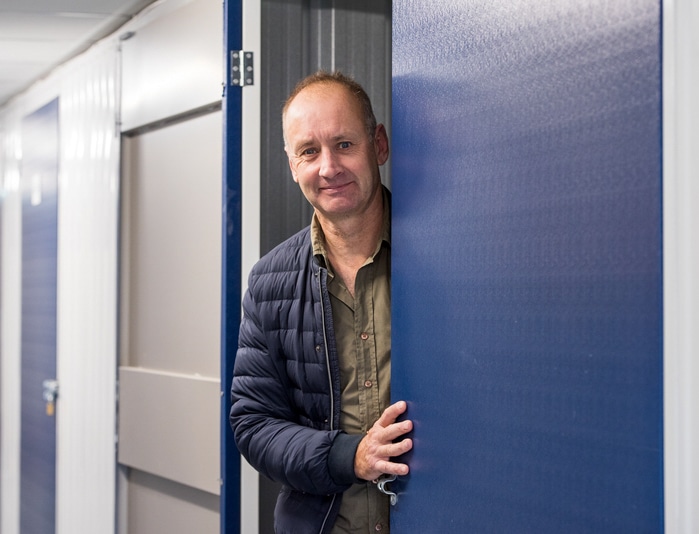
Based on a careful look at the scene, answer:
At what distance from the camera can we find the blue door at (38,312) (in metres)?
4.43

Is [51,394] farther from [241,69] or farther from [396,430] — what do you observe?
[396,430]

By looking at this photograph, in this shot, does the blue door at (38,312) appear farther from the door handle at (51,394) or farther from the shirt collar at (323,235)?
the shirt collar at (323,235)

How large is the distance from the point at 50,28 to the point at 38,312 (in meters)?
1.55

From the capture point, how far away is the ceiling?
3574 mm

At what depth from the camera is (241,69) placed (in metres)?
2.35

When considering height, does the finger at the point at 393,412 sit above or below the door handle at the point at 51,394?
above

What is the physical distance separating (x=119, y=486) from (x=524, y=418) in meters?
2.70

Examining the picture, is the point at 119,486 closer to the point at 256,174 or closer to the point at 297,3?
the point at 256,174

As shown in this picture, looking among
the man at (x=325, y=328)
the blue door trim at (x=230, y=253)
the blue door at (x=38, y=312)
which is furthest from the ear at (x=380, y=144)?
the blue door at (x=38, y=312)

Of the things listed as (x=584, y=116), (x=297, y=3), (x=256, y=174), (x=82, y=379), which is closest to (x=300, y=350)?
(x=256, y=174)

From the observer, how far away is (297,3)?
251cm

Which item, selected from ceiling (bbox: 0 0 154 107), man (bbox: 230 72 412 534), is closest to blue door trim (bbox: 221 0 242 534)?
man (bbox: 230 72 412 534)

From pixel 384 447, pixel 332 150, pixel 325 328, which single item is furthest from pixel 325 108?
pixel 384 447

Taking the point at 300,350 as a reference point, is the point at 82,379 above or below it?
below
